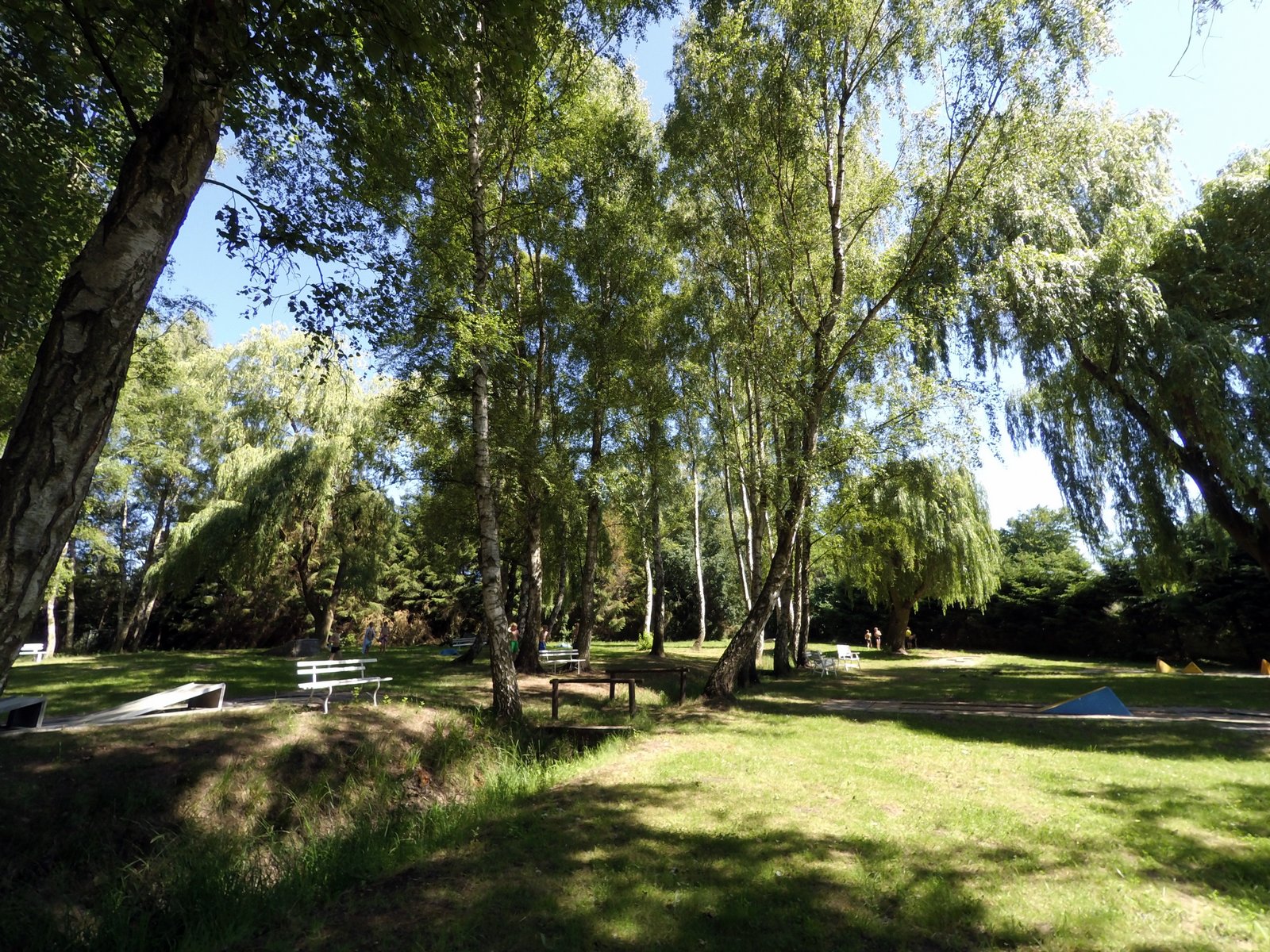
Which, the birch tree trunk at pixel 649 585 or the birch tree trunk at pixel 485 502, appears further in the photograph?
the birch tree trunk at pixel 649 585

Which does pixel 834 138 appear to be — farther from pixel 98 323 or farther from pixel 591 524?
pixel 98 323

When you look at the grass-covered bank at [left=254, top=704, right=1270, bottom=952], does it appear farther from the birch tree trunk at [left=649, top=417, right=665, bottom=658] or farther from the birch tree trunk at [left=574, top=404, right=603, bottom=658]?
the birch tree trunk at [left=649, top=417, right=665, bottom=658]

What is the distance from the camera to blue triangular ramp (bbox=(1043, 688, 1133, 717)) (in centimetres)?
1052

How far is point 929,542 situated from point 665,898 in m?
22.2

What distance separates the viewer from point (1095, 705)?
34.8 feet


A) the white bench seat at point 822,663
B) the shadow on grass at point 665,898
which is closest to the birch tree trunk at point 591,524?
the white bench seat at point 822,663

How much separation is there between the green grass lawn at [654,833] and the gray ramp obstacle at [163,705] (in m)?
0.66

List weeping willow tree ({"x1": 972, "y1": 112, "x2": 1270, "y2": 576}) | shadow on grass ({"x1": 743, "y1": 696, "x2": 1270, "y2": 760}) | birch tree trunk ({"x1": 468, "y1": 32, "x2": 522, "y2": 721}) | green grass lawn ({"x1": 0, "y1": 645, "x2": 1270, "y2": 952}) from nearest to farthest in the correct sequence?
1. green grass lawn ({"x1": 0, "y1": 645, "x2": 1270, "y2": 952})
2. shadow on grass ({"x1": 743, "y1": 696, "x2": 1270, "y2": 760})
3. birch tree trunk ({"x1": 468, "y1": 32, "x2": 522, "y2": 721})
4. weeping willow tree ({"x1": 972, "y1": 112, "x2": 1270, "y2": 576})

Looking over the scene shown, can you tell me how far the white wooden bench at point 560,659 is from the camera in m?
14.0

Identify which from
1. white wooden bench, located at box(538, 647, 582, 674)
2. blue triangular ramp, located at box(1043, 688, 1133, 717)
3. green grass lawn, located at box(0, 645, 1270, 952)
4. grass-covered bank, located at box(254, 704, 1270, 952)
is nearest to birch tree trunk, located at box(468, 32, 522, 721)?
green grass lawn, located at box(0, 645, 1270, 952)

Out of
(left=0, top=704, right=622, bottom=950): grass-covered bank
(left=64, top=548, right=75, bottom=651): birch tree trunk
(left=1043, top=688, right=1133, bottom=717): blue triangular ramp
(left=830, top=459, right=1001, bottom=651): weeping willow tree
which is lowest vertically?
(left=0, top=704, right=622, bottom=950): grass-covered bank

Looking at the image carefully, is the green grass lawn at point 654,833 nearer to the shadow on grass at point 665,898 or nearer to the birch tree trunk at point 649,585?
the shadow on grass at point 665,898

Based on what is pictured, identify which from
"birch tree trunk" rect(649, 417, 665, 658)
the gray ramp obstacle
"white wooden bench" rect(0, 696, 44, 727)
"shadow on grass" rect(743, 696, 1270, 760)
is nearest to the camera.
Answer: "white wooden bench" rect(0, 696, 44, 727)

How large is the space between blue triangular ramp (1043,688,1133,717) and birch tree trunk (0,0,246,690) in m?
12.8
